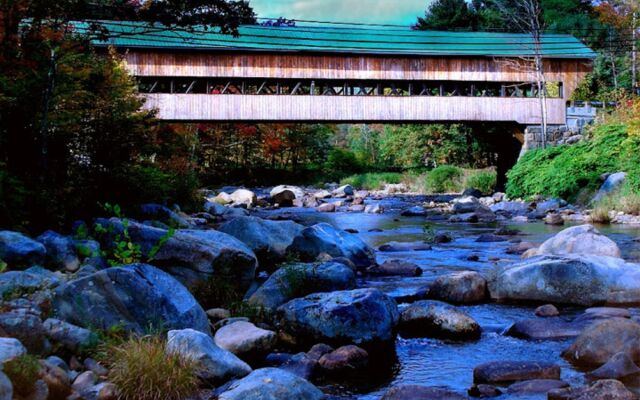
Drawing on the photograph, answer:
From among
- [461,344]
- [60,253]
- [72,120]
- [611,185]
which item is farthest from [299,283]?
[611,185]

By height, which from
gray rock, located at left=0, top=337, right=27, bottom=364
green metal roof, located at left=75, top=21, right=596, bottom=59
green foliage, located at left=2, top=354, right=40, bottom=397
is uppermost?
green metal roof, located at left=75, top=21, right=596, bottom=59

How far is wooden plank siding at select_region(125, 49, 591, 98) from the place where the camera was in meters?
21.6

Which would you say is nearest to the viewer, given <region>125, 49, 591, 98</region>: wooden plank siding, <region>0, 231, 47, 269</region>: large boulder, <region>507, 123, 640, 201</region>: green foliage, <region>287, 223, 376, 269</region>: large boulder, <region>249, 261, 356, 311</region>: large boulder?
<region>0, 231, 47, 269</region>: large boulder

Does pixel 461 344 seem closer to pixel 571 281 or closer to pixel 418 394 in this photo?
pixel 418 394

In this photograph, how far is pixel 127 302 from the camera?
4.49 metres

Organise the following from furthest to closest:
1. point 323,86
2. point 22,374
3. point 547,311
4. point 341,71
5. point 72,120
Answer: point 323,86, point 341,71, point 72,120, point 547,311, point 22,374

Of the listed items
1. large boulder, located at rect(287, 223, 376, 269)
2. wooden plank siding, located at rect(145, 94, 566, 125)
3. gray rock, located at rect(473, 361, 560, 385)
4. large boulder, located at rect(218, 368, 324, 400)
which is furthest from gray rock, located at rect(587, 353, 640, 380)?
wooden plank siding, located at rect(145, 94, 566, 125)

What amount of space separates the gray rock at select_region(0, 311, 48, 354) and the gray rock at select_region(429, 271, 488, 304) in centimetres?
397

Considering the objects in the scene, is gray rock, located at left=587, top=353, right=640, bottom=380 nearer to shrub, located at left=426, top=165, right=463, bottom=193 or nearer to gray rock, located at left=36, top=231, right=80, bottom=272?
gray rock, located at left=36, top=231, right=80, bottom=272

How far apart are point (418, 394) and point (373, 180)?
26343 millimetres

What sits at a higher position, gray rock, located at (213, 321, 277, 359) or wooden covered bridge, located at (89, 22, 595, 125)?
wooden covered bridge, located at (89, 22, 595, 125)

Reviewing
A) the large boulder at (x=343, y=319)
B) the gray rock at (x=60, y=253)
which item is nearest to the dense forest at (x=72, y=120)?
the gray rock at (x=60, y=253)

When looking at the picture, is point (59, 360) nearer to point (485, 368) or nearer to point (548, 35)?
point (485, 368)

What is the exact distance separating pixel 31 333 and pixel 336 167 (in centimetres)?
3076
